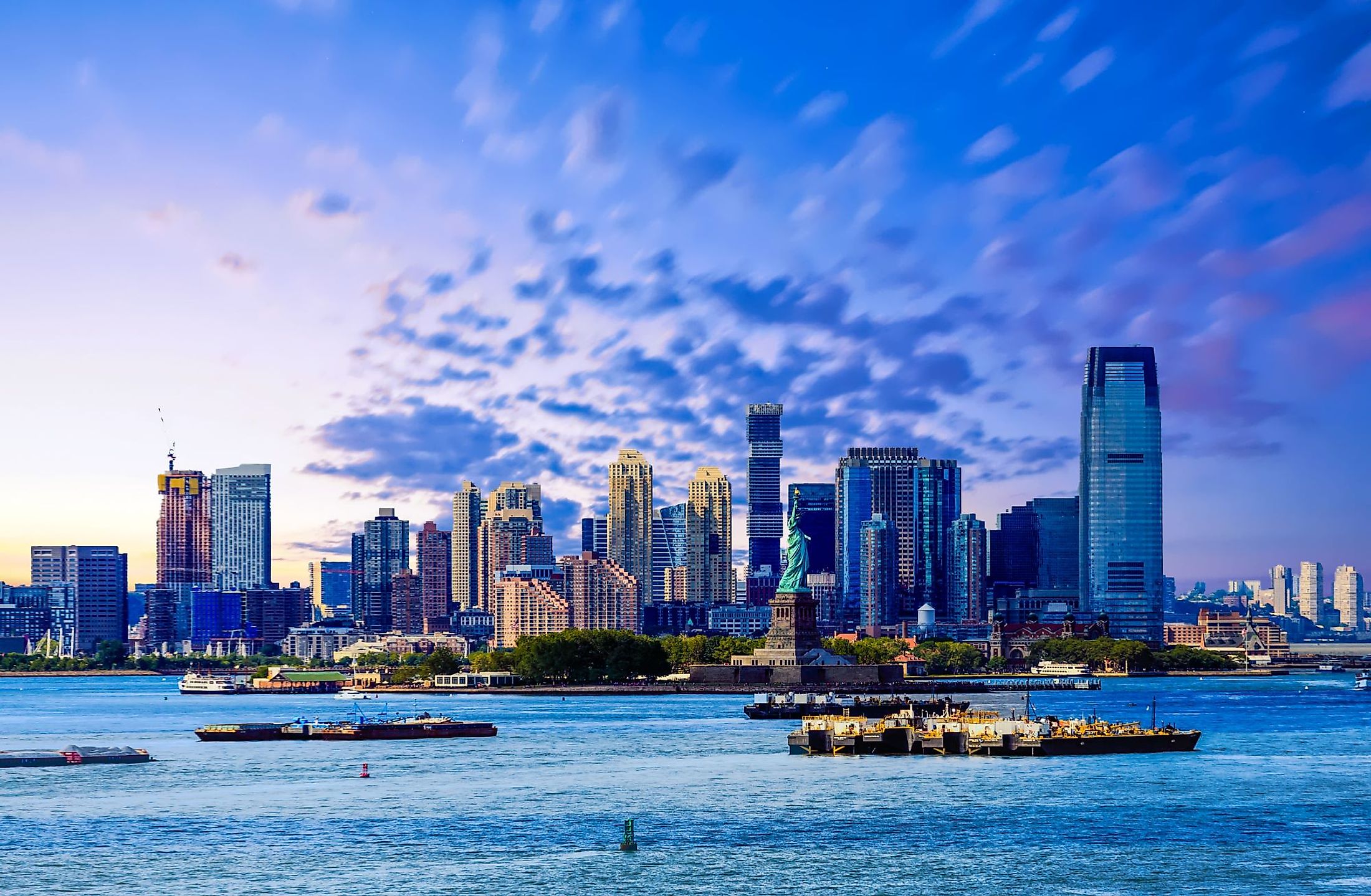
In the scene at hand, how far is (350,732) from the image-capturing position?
126 m

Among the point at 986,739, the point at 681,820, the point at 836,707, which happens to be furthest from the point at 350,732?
the point at 681,820

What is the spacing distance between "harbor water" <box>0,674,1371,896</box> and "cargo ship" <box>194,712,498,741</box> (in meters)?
3.27

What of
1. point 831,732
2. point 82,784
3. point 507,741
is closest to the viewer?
point 82,784

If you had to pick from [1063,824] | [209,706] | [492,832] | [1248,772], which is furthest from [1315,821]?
[209,706]

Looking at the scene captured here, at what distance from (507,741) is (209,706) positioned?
79515mm

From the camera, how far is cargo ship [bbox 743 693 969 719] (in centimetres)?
14150

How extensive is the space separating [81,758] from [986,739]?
163 ft

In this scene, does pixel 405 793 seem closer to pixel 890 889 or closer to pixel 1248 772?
pixel 890 889

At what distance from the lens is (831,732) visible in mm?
109750

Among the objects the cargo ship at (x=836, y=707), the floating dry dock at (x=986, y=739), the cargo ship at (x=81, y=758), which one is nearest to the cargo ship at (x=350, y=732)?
the cargo ship at (x=81, y=758)

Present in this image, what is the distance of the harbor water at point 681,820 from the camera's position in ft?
199

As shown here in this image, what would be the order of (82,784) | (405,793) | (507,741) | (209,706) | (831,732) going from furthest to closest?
(209,706) → (507,741) → (831,732) → (82,784) → (405,793)

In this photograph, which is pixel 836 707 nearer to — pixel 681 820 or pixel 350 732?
pixel 350 732

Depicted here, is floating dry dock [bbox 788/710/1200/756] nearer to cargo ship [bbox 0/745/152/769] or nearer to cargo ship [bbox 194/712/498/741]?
cargo ship [bbox 194/712/498/741]
